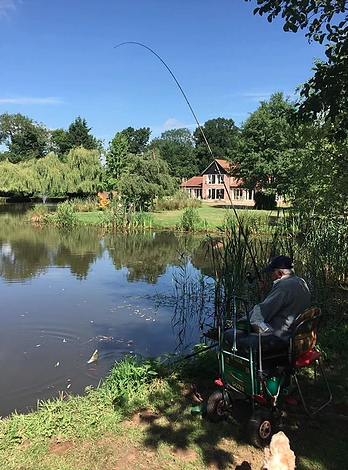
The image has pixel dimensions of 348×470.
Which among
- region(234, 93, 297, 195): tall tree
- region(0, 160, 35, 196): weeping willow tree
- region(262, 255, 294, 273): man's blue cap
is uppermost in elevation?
region(234, 93, 297, 195): tall tree

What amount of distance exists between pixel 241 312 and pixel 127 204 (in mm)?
18192

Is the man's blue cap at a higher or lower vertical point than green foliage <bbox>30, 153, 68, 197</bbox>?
lower

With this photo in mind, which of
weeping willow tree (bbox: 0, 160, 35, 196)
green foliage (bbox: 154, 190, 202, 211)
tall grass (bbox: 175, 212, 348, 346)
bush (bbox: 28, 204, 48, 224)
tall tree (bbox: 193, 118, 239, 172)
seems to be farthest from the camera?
tall tree (bbox: 193, 118, 239, 172)

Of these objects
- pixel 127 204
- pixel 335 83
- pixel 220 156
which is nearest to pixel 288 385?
pixel 335 83

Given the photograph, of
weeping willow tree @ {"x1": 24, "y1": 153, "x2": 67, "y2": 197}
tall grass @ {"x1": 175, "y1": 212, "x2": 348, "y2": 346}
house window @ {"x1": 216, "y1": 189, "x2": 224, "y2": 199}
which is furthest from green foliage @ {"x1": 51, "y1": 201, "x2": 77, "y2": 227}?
house window @ {"x1": 216, "y1": 189, "x2": 224, "y2": 199}

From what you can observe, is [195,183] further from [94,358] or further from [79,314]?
[94,358]

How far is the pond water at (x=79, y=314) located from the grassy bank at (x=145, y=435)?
3.25ft

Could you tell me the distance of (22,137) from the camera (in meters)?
60.9

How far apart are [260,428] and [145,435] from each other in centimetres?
88

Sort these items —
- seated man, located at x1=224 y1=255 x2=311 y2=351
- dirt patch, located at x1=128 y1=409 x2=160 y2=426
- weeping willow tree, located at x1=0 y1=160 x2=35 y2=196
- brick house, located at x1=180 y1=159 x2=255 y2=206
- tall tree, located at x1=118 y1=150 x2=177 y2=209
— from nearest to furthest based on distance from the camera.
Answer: seated man, located at x1=224 y1=255 x2=311 y2=351 < dirt patch, located at x1=128 y1=409 x2=160 y2=426 < tall tree, located at x1=118 y1=150 x2=177 y2=209 < weeping willow tree, located at x1=0 y1=160 x2=35 y2=196 < brick house, located at x1=180 y1=159 x2=255 y2=206

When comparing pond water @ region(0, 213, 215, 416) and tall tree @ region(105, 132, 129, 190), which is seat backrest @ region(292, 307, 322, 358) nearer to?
pond water @ region(0, 213, 215, 416)

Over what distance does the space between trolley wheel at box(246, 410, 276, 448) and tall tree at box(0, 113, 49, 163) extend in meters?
53.6

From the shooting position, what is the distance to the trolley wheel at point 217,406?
3123 mm

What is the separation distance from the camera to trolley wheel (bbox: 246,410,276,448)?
2.82 meters
